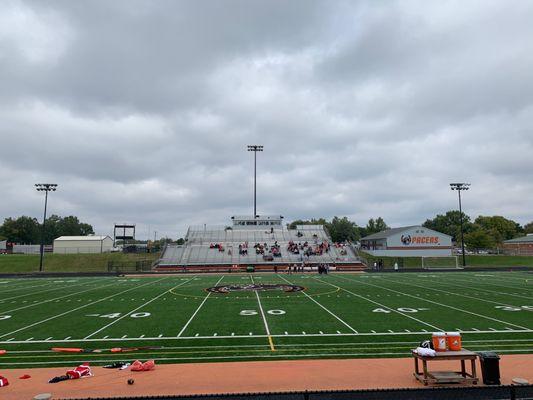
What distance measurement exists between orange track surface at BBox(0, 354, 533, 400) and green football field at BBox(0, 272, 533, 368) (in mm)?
983

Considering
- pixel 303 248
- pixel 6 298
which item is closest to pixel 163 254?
pixel 303 248

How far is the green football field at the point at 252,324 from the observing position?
11398 millimetres

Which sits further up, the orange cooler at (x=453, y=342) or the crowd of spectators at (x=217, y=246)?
the crowd of spectators at (x=217, y=246)

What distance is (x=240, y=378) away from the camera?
28.7 ft

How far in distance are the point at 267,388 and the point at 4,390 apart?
17.0 feet

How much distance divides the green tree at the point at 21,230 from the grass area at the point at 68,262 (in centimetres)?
7449

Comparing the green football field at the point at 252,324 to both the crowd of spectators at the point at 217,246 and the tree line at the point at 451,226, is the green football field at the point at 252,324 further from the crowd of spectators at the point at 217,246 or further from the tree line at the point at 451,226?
the tree line at the point at 451,226

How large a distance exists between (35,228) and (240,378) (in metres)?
149

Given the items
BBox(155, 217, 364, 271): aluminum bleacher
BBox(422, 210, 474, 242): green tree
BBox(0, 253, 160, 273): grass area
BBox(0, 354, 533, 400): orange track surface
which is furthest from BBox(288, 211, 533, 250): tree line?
BBox(0, 354, 533, 400): orange track surface

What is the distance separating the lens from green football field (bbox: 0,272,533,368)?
1140 cm

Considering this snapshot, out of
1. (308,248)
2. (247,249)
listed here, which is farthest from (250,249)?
(308,248)

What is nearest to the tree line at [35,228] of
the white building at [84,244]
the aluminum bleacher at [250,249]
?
the white building at [84,244]

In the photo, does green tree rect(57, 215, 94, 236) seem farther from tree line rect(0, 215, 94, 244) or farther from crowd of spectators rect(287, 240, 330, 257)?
crowd of spectators rect(287, 240, 330, 257)

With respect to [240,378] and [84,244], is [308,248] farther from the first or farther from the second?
[240,378]
